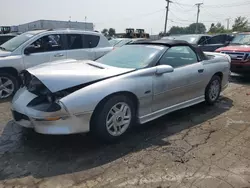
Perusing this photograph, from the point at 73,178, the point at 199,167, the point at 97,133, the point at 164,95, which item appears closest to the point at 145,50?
the point at 164,95

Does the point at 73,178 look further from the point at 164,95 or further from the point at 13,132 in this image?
the point at 164,95

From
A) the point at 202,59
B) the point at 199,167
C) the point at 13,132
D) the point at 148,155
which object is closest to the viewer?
the point at 199,167

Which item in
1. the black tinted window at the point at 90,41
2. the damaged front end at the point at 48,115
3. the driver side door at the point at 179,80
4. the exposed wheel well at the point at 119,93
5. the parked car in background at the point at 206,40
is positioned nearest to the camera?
the damaged front end at the point at 48,115

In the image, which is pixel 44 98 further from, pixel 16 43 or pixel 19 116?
pixel 16 43

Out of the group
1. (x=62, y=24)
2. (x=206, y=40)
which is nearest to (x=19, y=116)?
(x=206, y=40)

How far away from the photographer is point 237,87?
23.1 ft

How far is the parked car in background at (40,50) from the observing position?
232 inches

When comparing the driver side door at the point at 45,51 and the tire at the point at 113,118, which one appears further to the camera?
the driver side door at the point at 45,51

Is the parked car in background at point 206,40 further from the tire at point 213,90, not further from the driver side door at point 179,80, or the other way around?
the driver side door at point 179,80

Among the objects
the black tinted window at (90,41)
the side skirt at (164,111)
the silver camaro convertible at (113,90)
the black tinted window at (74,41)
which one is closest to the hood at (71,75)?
the silver camaro convertible at (113,90)

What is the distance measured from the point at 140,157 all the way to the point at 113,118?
0.66 m

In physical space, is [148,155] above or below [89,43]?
below

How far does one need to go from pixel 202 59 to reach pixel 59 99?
308cm

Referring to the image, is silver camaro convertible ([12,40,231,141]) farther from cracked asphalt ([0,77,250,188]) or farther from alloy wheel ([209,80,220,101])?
alloy wheel ([209,80,220,101])
